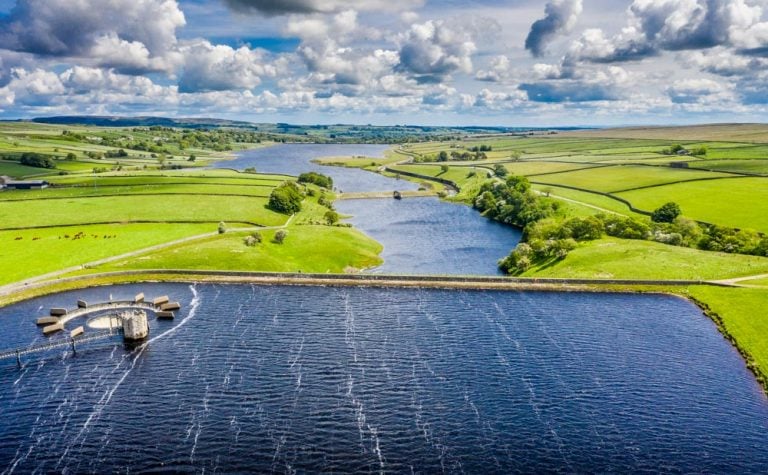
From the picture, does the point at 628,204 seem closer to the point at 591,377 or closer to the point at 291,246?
the point at 291,246

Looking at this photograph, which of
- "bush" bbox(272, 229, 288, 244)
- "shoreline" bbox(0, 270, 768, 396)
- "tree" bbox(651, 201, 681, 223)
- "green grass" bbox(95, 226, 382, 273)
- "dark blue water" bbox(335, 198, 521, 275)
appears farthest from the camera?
"tree" bbox(651, 201, 681, 223)

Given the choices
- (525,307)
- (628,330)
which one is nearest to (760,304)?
(628,330)

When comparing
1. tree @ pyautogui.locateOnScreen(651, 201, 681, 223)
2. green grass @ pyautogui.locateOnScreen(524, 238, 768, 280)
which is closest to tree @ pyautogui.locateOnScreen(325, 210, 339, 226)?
green grass @ pyautogui.locateOnScreen(524, 238, 768, 280)

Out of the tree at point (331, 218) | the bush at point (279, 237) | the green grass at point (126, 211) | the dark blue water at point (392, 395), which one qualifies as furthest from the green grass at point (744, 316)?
the green grass at point (126, 211)

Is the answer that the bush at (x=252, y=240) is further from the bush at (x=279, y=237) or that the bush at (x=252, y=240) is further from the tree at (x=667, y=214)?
the tree at (x=667, y=214)

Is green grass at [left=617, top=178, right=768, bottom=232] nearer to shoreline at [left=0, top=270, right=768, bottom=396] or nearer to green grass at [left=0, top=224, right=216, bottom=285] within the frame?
shoreline at [left=0, top=270, right=768, bottom=396]

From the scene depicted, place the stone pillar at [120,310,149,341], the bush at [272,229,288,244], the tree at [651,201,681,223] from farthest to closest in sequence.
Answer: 1. the tree at [651,201,681,223]
2. the bush at [272,229,288,244]
3. the stone pillar at [120,310,149,341]
